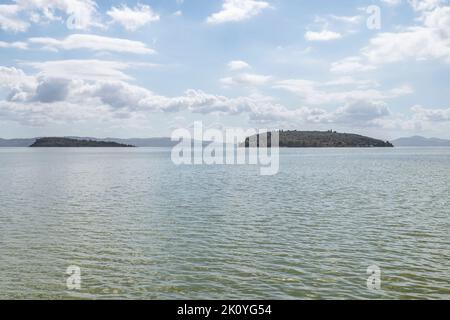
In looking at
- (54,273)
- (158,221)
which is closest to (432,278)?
(54,273)

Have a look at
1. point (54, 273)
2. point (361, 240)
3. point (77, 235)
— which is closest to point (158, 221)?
point (77, 235)

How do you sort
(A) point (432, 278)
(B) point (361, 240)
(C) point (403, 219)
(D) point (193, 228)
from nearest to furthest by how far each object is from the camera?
(A) point (432, 278) → (B) point (361, 240) → (D) point (193, 228) → (C) point (403, 219)

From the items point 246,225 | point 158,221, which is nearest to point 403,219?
point 246,225

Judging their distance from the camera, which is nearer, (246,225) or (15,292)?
(15,292)

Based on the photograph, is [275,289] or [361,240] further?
[361,240]

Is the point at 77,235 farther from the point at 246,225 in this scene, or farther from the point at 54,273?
the point at 246,225

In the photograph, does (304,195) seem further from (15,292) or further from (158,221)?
(15,292)

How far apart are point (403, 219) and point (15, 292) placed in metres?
34.7

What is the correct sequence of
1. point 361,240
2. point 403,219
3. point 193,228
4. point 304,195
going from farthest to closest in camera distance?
point 304,195 < point 403,219 < point 193,228 < point 361,240

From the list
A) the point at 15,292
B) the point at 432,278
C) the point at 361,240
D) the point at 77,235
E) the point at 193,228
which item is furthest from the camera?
the point at 193,228

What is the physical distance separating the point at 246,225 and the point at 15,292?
843 inches
